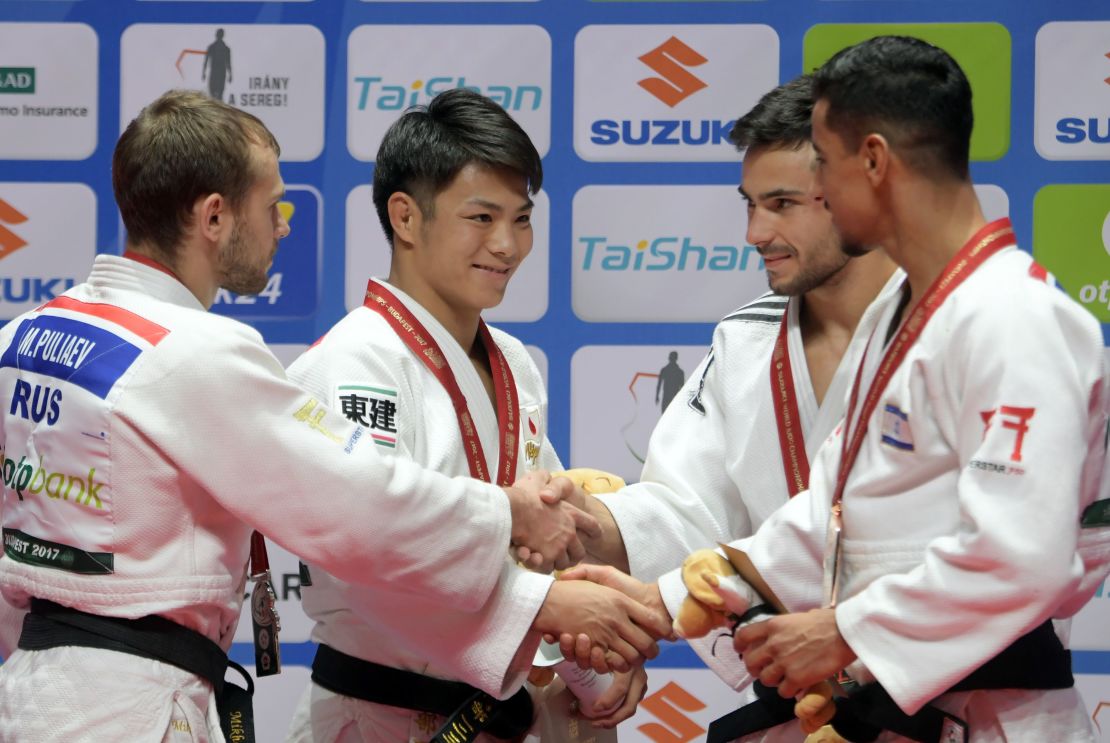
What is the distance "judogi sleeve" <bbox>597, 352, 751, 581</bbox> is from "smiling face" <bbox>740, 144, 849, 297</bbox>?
27 centimetres

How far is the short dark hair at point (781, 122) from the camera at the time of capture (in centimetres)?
286

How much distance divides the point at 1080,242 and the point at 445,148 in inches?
85.2

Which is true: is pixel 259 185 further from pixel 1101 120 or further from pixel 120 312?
pixel 1101 120

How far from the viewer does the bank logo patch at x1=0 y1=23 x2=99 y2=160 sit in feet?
13.5

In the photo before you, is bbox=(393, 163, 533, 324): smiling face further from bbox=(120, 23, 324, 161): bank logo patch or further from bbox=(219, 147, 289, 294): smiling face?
bbox=(120, 23, 324, 161): bank logo patch

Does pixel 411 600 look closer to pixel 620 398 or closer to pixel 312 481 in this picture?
pixel 312 481

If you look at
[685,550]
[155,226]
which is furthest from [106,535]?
[685,550]

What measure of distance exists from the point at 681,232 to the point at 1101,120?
1331 mm

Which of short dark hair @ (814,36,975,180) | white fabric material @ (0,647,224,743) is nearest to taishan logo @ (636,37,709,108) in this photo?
short dark hair @ (814,36,975,180)

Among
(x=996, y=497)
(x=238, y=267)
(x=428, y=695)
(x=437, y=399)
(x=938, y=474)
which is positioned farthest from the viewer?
(x=437, y=399)

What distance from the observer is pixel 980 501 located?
1.76 metres

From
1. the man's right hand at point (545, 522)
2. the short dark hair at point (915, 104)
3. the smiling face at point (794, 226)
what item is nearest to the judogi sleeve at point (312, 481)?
the man's right hand at point (545, 522)

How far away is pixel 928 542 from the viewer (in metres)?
1.93

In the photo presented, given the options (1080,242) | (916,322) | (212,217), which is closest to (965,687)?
(916,322)
